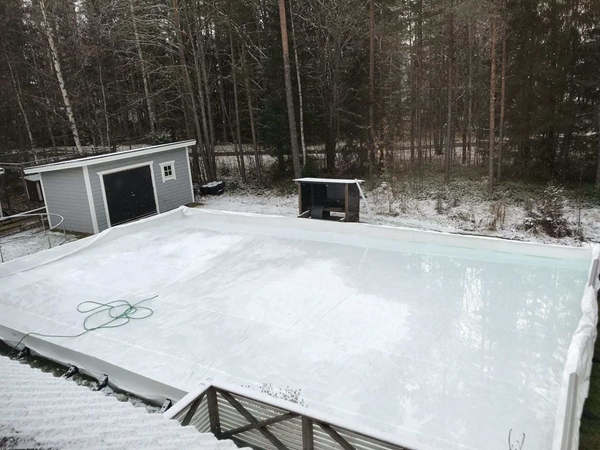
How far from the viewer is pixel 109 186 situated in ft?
34.5

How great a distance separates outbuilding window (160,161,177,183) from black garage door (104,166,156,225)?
0.46 metres

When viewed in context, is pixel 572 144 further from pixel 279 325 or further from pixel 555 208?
pixel 279 325

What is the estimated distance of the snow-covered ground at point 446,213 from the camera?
9.16 meters

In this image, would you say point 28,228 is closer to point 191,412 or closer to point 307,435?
point 191,412

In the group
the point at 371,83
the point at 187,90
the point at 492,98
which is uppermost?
the point at 187,90

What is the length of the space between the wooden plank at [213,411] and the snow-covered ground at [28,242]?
316 inches

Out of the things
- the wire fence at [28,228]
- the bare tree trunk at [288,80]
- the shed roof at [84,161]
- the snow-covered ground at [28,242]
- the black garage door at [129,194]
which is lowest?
the snow-covered ground at [28,242]

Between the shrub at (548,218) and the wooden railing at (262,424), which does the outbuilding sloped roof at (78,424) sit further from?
the shrub at (548,218)

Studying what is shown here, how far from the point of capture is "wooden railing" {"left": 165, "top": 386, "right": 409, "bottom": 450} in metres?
2.72

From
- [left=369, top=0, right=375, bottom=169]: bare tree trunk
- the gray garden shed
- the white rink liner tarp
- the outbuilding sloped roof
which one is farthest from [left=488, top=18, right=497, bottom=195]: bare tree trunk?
the outbuilding sloped roof

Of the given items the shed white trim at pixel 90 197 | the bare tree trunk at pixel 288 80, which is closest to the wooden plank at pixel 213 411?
the shed white trim at pixel 90 197

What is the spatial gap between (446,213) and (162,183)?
7.69m

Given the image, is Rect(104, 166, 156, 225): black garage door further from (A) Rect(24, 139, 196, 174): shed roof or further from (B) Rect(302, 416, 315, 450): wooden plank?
(B) Rect(302, 416, 315, 450): wooden plank

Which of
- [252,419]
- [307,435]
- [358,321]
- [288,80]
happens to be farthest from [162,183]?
[307,435]
